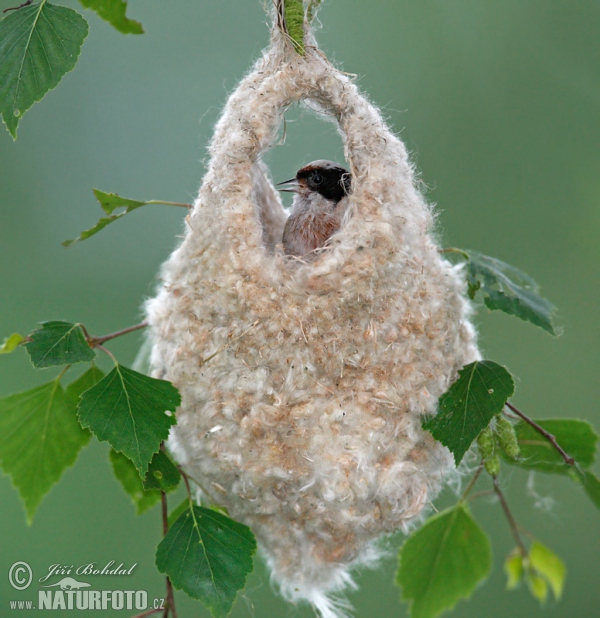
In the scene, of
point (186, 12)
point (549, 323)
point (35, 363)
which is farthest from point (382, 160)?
point (186, 12)

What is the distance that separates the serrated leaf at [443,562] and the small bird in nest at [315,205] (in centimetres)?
69

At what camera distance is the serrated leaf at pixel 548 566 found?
1.21 meters

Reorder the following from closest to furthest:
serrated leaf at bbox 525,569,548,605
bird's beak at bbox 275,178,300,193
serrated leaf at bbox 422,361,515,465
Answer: serrated leaf at bbox 525,569,548,605 < serrated leaf at bbox 422,361,515,465 < bird's beak at bbox 275,178,300,193

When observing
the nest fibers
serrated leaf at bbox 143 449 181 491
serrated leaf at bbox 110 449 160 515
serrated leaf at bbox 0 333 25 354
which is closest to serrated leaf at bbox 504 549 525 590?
the nest fibers

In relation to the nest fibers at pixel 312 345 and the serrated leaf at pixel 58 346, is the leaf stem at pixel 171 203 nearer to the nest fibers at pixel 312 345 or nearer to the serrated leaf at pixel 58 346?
the nest fibers at pixel 312 345

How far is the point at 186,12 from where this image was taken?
4160 mm

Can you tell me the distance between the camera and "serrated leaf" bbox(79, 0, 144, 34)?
123 centimetres

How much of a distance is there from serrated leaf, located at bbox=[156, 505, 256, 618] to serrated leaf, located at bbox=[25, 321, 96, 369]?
37cm

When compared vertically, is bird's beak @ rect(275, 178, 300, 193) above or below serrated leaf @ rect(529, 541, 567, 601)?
above

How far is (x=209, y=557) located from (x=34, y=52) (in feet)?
3.14

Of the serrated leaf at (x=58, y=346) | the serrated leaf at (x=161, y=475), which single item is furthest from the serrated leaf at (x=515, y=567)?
the serrated leaf at (x=58, y=346)

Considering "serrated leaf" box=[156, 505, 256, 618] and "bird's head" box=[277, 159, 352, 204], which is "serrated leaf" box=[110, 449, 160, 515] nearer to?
"serrated leaf" box=[156, 505, 256, 618]

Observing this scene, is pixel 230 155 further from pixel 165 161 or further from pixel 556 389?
pixel 556 389

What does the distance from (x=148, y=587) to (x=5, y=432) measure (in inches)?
89.9
